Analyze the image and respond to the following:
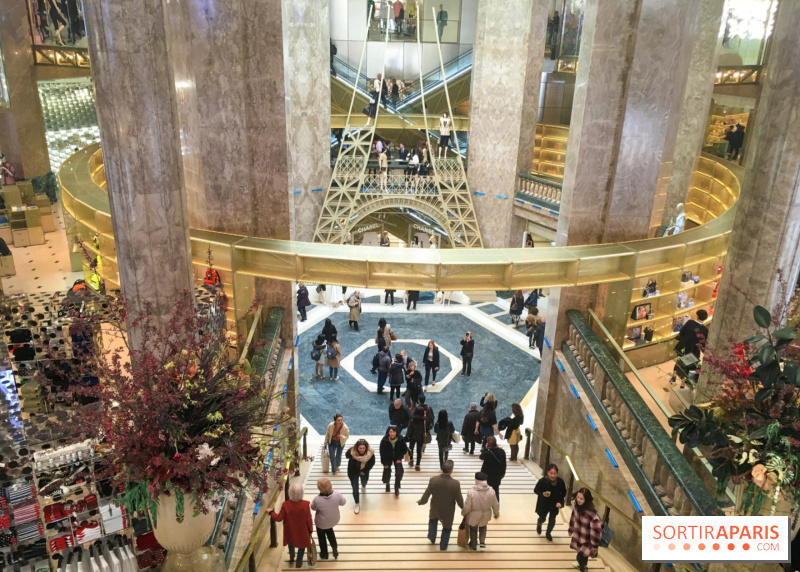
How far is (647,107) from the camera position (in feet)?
28.7

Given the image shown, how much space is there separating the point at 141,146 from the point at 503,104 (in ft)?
43.4

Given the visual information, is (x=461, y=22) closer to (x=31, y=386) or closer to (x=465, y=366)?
(x=465, y=366)

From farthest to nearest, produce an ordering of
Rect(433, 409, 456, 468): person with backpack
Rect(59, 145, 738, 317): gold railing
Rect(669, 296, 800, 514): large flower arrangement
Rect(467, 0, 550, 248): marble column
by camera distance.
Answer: Rect(467, 0, 550, 248): marble column → Rect(433, 409, 456, 468): person with backpack → Rect(59, 145, 738, 317): gold railing → Rect(669, 296, 800, 514): large flower arrangement

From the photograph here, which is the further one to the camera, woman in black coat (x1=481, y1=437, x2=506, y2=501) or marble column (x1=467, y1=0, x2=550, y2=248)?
marble column (x1=467, y1=0, x2=550, y2=248)

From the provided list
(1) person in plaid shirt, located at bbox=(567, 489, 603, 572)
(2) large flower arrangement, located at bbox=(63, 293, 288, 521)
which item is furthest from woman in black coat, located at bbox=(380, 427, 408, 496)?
(2) large flower arrangement, located at bbox=(63, 293, 288, 521)

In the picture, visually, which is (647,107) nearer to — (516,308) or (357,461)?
(357,461)

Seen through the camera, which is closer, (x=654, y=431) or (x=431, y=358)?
(x=654, y=431)

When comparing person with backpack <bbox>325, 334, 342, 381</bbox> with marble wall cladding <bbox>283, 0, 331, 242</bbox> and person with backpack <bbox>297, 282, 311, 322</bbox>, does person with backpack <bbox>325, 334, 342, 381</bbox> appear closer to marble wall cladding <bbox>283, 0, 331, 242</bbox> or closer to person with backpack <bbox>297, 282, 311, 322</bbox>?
person with backpack <bbox>297, 282, 311, 322</bbox>

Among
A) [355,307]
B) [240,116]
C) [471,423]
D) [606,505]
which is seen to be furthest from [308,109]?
[606,505]

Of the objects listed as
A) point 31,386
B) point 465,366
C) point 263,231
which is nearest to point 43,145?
point 263,231

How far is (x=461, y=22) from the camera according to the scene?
22.4 meters

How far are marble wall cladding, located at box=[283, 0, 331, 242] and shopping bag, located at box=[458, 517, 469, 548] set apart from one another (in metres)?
11.3

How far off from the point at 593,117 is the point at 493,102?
8738 millimetres

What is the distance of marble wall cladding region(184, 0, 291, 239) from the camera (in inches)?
327
